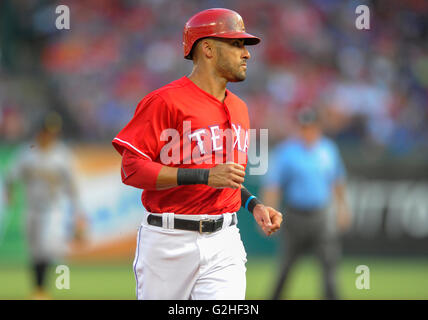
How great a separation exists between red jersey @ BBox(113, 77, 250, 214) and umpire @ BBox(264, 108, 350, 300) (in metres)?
3.78

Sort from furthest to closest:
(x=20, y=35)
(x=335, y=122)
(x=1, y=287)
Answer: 1. (x=20, y=35)
2. (x=335, y=122)
3. (x=1, y=287)

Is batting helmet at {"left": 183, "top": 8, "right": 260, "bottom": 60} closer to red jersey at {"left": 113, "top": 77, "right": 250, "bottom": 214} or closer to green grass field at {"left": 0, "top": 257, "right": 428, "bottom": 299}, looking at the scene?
red jersey at {"left": 113, "top": 77, "right": 250, "bottom": 214}

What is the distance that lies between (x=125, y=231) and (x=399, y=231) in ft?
14.5

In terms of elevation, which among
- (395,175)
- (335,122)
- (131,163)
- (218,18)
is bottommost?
(395,175)

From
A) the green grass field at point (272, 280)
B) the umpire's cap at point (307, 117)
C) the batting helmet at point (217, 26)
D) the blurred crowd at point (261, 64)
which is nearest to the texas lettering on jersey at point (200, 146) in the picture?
the batting helmet at point (217, 26)

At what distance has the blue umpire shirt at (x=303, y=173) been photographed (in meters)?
7.82

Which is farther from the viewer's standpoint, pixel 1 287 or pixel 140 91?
pixel 140 91

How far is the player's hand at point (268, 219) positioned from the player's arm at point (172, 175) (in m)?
0.34

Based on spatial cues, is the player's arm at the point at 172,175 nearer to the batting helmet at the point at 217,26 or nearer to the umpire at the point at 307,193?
the batting helmet at the point at 217,26

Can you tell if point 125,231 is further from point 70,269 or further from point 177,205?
point 177,205

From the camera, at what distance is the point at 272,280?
31.2 feet

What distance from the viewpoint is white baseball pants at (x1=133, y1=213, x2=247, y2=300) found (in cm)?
375
